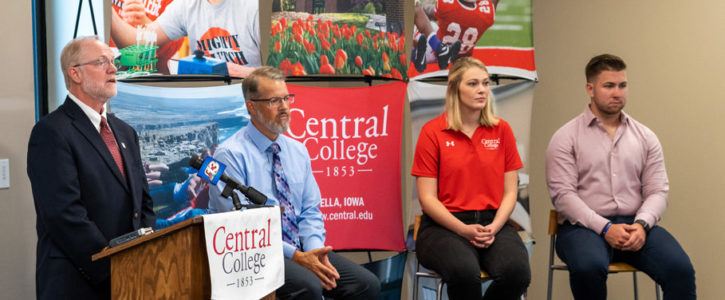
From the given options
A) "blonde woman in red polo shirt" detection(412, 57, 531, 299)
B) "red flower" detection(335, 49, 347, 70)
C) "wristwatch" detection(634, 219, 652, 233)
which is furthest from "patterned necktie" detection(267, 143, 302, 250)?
"wristwatch" detection(634, 219, 652, 233)

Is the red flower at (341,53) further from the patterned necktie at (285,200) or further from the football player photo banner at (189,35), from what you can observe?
the patterned necktie at (285,200)

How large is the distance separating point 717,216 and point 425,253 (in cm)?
220

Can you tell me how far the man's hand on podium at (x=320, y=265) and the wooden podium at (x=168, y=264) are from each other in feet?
2.88

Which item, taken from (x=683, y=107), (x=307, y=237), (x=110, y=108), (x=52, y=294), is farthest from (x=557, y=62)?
(x=52, y=294)

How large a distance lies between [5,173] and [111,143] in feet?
2.77

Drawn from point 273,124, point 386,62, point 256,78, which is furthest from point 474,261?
point 256,78

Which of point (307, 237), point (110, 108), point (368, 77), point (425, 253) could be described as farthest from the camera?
point (368, 77)

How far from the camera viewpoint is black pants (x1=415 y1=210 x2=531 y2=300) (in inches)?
137

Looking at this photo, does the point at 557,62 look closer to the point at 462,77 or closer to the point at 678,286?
the point at 462,77

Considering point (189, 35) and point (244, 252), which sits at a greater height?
→ point (189, 35)

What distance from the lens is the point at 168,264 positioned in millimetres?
2309

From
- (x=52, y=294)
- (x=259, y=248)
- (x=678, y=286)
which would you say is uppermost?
(x=259, y=248)

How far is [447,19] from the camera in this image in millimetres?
4215

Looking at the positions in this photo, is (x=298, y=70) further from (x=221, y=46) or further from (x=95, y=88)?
(x=95, y=88)
